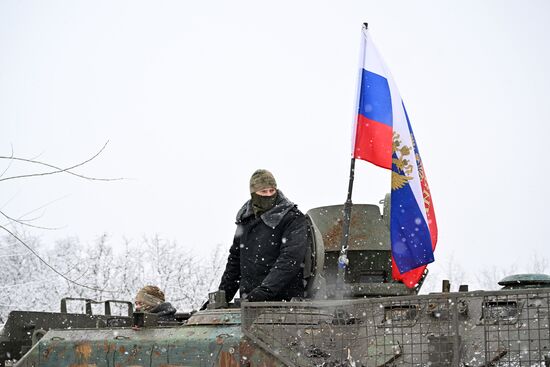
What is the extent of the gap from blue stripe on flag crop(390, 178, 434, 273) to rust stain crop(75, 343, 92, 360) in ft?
11.5

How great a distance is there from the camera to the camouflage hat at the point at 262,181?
307 inches

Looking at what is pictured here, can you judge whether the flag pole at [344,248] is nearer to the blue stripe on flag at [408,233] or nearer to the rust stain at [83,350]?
the blue stripe on flag at [408,233]

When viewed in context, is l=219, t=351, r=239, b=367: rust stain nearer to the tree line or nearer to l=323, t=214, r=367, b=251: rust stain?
l=323, t=214, r=367, b=251: rust stain

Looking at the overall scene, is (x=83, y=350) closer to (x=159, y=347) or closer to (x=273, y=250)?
(x=159, y=347)

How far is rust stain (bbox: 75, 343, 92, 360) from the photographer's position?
23.3 feet

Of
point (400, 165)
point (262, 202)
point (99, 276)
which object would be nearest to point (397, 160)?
point (400, 165)

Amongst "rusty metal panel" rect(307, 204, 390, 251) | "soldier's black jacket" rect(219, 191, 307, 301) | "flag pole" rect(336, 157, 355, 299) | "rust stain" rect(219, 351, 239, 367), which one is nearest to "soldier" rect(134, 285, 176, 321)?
"soldier's black jacket" rect(219, 191, 307, 301)

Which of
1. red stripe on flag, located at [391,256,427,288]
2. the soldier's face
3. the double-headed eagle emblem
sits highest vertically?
the double-headed eagle emblem

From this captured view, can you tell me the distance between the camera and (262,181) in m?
7.80

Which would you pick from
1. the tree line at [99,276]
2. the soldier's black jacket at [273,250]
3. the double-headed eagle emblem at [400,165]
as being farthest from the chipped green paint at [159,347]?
the tree line at [99,276]

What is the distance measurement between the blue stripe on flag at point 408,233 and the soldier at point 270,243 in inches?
75.3

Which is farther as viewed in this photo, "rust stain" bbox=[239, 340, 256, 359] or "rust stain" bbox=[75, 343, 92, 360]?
"rust stain" bbox=[75, 343, 92, 360]

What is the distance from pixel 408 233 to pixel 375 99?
174cm

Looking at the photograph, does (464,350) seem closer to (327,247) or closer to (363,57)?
(327,247)
